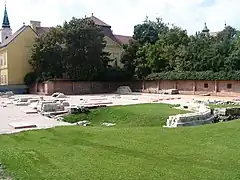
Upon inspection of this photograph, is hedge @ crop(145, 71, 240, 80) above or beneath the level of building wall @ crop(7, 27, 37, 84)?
beneath

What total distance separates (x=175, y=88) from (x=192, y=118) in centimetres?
3067

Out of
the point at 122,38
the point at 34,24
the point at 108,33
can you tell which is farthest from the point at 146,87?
the point at 122,38

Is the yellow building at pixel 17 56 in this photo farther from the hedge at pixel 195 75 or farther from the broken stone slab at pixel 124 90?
the hedge at pixel 195 75

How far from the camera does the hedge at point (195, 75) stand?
38875mm

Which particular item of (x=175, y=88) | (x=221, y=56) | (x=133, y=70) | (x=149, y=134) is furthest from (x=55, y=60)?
(x=149, y=134)

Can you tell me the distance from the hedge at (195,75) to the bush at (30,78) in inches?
660

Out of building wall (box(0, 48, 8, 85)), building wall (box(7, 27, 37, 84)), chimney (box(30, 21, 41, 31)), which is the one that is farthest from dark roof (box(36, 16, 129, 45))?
building wall (box(0, 48, 8, 85))

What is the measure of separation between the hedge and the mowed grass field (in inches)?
1086

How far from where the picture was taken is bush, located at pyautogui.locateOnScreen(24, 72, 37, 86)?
54319mm

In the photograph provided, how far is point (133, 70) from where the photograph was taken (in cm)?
5434

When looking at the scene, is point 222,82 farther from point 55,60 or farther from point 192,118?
point 192,118

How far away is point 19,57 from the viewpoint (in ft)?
185

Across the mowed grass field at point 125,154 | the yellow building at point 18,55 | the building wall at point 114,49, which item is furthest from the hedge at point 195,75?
the mowed grass field at point 125,154

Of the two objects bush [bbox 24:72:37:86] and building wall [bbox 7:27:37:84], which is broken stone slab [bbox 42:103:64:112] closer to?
bush [bbox 24:72:37:86]
